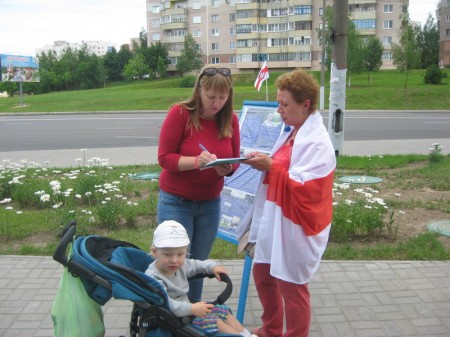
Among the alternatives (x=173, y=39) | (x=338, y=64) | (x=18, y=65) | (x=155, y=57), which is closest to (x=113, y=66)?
(x=173, y=39)

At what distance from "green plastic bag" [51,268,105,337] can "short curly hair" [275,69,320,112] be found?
1628 millimetres

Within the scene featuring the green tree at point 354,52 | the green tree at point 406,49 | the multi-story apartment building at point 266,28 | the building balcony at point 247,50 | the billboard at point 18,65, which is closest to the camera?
the green tree at point 354,52

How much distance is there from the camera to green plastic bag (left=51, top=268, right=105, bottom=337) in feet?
8.89

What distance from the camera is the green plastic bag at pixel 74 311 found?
8.89 feet

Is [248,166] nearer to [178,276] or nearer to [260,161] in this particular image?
[260,161]

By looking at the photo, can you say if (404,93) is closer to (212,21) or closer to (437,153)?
(437,153)

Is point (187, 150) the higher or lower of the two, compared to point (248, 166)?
higher

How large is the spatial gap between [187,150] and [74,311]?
1.22 meters

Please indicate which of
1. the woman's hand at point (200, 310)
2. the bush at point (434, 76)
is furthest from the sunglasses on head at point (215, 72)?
the bush at point (434, 76)

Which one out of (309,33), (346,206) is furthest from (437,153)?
(309,33)

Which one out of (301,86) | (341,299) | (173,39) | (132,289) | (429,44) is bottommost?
(341,299)

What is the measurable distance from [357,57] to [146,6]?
59.1 meters

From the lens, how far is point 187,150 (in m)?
3.32

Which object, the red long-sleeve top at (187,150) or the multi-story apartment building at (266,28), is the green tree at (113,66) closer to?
the multi-story apartment building at (266,28)
